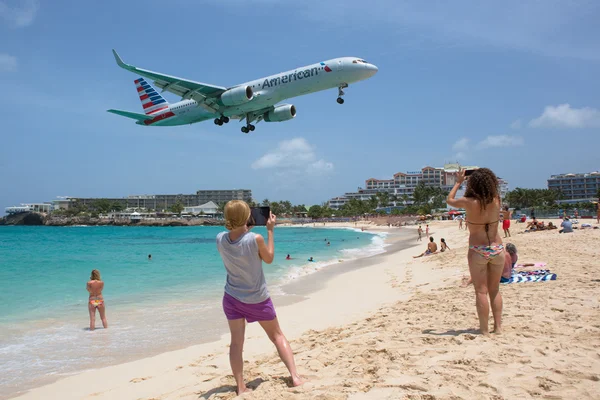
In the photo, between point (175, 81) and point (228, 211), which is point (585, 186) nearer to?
point (175, 81)

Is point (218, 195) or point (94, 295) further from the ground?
point (218, 195)

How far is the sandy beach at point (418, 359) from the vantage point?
3334 mm

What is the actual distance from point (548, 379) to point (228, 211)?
9.22 feet

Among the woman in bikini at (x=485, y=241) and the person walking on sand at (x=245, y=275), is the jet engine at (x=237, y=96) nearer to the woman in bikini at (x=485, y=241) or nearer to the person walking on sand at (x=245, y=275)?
the woman in bikini at (x=485, y=241)

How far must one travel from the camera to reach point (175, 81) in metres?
21.5

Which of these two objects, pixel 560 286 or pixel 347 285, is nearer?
pixel 560 286

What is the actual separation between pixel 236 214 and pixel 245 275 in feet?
1.74

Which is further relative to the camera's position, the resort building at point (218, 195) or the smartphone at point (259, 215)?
the resort building at point (218, 195)

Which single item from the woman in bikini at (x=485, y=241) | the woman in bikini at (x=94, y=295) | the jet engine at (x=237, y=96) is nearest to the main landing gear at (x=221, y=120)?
the jet engine at (x=237, y=96)

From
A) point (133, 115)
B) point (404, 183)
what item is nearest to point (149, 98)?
point (133, 115)

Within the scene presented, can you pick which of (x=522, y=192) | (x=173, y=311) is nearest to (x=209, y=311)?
(x=173, y=311)

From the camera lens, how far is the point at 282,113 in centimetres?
2534

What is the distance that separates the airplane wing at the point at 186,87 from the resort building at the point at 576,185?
137m

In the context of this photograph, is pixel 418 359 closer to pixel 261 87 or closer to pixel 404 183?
pixel 261 87
